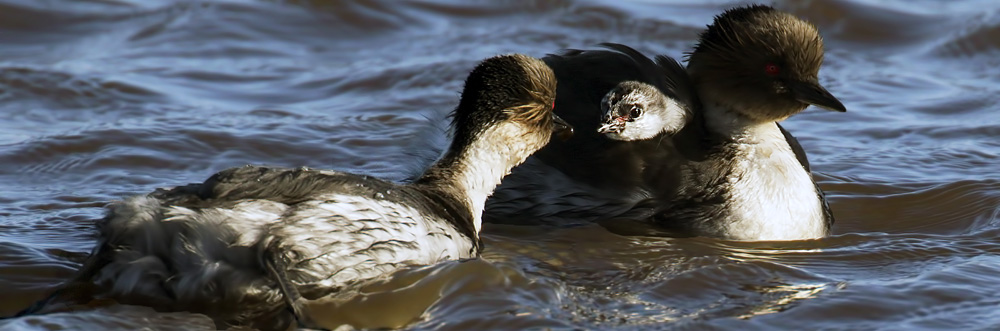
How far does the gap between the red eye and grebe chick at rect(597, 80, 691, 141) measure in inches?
20.0

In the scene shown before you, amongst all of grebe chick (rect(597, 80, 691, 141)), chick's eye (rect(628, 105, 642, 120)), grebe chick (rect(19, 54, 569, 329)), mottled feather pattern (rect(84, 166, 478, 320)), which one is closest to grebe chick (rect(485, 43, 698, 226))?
grebe chick (rect(597, 80, 691, 141))

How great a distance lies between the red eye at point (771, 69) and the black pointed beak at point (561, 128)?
3.61 feet

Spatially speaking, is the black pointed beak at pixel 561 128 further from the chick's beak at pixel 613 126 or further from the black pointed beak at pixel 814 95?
the black pointed beak at pixel 814 95

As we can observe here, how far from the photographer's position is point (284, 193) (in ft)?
18.5

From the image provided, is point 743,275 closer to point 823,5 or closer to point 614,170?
point 614,170

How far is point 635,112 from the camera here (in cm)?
702

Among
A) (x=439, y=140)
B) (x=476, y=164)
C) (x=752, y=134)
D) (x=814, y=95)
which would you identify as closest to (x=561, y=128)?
(x=476, y=164)

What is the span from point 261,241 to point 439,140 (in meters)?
2.22

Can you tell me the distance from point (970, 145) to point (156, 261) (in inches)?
225

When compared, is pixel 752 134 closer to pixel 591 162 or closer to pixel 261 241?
pixel 591 162

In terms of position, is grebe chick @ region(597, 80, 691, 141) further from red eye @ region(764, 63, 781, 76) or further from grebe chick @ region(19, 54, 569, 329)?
grebe chick @ region(19, 54, 569, 329)

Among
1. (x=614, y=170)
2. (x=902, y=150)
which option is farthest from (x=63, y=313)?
(x=902, y=150)

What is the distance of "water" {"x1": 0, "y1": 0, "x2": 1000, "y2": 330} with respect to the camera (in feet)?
20.0

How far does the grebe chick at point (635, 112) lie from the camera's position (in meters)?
7.03
